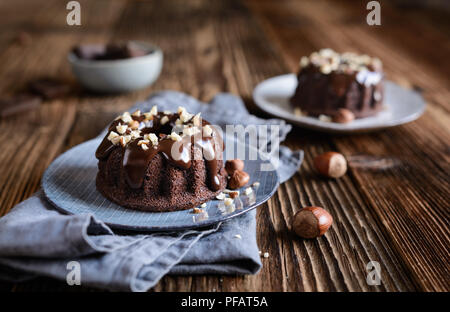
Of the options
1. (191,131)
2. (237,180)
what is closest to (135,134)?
(191,131)

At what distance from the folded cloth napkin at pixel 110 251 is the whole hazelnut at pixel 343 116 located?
86cm

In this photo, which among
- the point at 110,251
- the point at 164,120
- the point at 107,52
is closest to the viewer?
the point at 110,251

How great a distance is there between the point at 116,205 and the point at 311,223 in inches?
20.8

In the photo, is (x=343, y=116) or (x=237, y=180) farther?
(x=343, y=116)

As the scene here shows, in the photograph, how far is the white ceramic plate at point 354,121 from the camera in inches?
71.6

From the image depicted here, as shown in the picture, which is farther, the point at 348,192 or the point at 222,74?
the point at 222,74

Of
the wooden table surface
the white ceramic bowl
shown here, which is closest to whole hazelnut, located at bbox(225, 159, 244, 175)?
the wooden table surface

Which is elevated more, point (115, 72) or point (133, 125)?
point (133, 125)

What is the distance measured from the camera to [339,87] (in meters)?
1.92

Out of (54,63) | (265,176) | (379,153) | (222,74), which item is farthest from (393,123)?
(54,63)

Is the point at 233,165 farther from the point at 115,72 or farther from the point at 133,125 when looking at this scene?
the point at 115,72

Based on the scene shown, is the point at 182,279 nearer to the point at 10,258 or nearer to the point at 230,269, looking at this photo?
the point at 230,269
